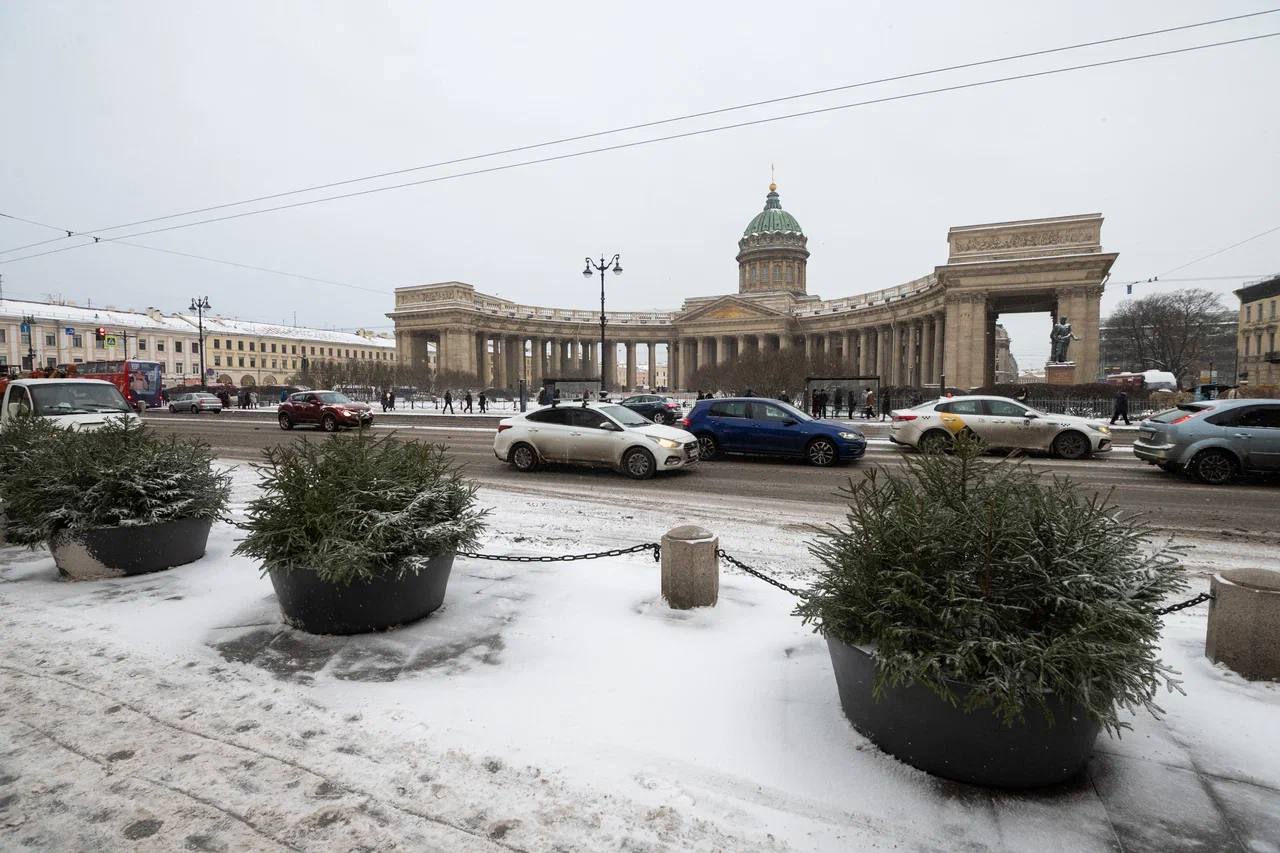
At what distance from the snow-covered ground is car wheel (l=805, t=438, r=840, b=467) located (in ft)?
29.9

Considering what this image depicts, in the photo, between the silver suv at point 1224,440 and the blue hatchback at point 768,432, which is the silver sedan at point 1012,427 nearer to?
the blue hatchback at point 768,432

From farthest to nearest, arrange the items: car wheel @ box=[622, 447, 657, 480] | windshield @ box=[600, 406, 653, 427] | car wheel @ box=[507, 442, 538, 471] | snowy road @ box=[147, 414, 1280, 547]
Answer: car wheel @ box=[507, 442, 538, 471] < windshield @ box=[600, 406, 653, 427] < car wheel @ box=[622, 447, 657, 480] < snowy road @ box=[147, 414, 1280, 547]

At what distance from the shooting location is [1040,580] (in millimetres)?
2641

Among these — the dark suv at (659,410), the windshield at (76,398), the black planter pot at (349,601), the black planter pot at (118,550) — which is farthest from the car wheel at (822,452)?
the dark suv at (659,410)

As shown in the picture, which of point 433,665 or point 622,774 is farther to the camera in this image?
point 433,665

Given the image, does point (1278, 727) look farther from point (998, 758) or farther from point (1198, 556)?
point (1198, 556)

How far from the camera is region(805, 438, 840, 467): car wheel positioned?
13.7 metres

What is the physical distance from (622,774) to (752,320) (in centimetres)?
8682

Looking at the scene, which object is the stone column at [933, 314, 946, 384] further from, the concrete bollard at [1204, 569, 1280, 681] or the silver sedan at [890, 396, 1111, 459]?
the concrete bollard at [1204, 569, 1280, 681]

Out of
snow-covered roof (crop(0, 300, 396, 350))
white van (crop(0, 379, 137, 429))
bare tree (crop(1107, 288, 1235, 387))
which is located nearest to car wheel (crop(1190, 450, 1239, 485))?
white van (crop(0, 379, 137, 429))

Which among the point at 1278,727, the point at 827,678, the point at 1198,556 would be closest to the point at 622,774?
the point at 827,678

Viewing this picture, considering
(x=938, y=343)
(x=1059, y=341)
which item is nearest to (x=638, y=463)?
(x=1059, y=341)

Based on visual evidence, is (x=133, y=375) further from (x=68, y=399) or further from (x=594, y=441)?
(x=594, y=441)

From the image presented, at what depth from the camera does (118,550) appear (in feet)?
17.3
